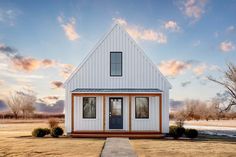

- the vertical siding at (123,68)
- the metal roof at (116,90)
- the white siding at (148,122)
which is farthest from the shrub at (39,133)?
the white siding at (148,122)

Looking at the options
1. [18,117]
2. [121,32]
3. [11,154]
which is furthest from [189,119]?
[11,154]

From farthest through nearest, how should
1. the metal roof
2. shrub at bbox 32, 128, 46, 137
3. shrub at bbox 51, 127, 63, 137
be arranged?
1. the metal roof
2. shrub at bbox 32, 128, 46, 137
3. shrub at bbox 51, 127, 63, 137

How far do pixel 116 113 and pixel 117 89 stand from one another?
1.74m

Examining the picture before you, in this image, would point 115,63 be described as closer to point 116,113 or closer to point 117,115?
point 116,113

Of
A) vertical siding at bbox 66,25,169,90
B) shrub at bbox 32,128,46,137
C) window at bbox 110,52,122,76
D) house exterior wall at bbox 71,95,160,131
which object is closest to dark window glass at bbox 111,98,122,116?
house exterior wall at bbox 71,95,160,131

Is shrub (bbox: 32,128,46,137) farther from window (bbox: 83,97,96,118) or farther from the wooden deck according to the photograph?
window (bbox: 83,97,96,118)

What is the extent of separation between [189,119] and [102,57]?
32.1 meters

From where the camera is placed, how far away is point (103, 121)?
24.3 meters

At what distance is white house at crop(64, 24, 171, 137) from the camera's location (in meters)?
24.6

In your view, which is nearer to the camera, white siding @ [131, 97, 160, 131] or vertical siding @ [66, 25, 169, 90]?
white siding @ [131, 97, 160, 131]

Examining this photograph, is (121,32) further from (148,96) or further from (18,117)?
(18,117)

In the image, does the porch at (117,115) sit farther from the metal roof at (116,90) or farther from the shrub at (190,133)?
the shrub at (190,133)

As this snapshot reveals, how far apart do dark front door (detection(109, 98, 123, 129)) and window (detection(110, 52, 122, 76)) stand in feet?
6.31

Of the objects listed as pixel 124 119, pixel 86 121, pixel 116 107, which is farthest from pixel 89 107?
pixel 124 119
